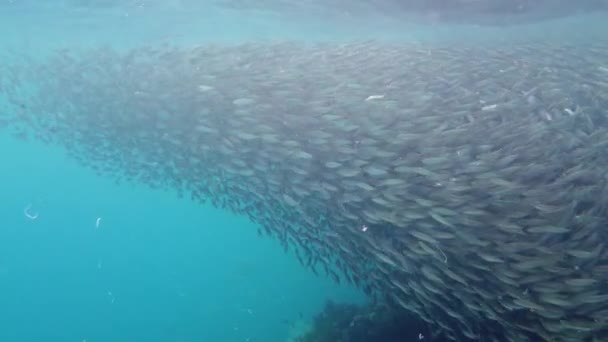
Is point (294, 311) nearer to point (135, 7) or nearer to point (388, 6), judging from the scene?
point (388, 6)

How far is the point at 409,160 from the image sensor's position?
7395 mm

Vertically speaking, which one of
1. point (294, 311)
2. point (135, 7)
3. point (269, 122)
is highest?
point (269, 122)

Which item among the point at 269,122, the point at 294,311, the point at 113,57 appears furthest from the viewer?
the point at 294,311

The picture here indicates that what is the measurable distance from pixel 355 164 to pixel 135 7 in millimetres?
20235

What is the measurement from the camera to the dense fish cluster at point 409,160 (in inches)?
251

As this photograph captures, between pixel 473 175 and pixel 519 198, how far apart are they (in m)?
0.67

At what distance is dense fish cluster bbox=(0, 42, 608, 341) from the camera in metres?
6.37

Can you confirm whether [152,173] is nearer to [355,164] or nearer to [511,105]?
[355,164]

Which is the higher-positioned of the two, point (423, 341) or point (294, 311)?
point (423, 341)

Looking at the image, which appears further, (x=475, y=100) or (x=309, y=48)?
(x=309, y=48)

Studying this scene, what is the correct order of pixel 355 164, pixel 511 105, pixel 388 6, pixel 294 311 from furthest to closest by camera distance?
pixel 388 6
pixel 294 311
pixel 511 105
pixel 355 164

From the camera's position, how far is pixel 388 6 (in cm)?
2305

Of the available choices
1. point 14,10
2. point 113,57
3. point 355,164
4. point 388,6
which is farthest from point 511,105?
A: point 14,10

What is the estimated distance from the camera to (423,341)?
939cm
